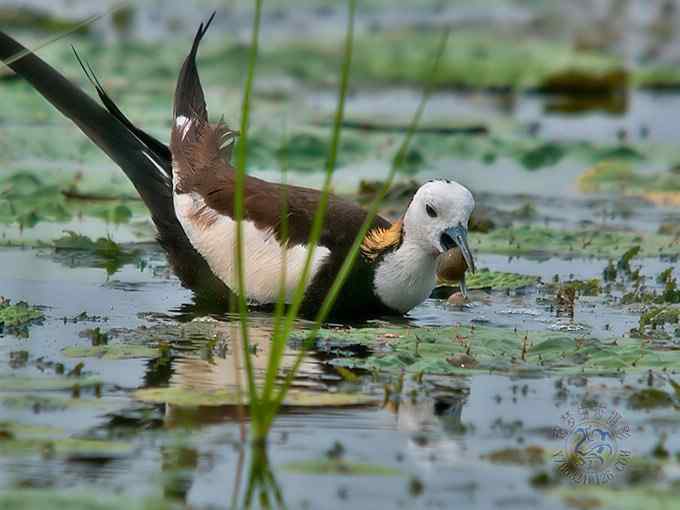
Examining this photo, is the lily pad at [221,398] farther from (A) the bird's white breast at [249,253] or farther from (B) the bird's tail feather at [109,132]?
(B) the bird's tail feather at [109,132]

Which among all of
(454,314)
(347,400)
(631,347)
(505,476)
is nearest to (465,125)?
(454,314)

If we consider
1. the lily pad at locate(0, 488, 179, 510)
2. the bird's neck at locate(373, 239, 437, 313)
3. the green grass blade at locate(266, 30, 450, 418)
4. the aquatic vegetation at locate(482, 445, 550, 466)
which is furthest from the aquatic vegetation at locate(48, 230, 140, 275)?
the lily pad at locate(0, 488, 179, 510)

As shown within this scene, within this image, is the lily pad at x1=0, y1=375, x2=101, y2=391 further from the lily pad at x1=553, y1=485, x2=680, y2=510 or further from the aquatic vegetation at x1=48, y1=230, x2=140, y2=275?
the aquatic vegetation at x1=48, y1=230, x2=140, y2=275

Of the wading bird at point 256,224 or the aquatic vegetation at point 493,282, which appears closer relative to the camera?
the wading bird at point 256,224

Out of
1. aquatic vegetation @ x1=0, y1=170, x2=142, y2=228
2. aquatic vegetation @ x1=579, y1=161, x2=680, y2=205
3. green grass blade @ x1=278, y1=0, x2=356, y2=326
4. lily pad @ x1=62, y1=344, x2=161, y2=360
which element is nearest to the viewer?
green grass blade @ x1=278, y1=0, x2=356, y2=326

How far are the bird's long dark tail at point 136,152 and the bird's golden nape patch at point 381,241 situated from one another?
34.0 inches

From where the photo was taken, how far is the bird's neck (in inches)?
314

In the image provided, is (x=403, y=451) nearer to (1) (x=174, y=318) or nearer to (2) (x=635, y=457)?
(2) (x=635, y=457)

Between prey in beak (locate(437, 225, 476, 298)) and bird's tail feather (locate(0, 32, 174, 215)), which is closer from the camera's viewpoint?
prey in beak (locate(437, 225, 476, 298))

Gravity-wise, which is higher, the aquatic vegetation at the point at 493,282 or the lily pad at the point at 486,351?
the aquatic vegetation at the point at 493,282

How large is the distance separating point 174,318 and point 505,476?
10.0ft

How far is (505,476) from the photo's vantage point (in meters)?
5.33

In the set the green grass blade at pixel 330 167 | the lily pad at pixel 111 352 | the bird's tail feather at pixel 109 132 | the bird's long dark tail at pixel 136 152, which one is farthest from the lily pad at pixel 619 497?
the bird's tail feather at pixel 109 132

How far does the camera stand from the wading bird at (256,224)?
791 cm
